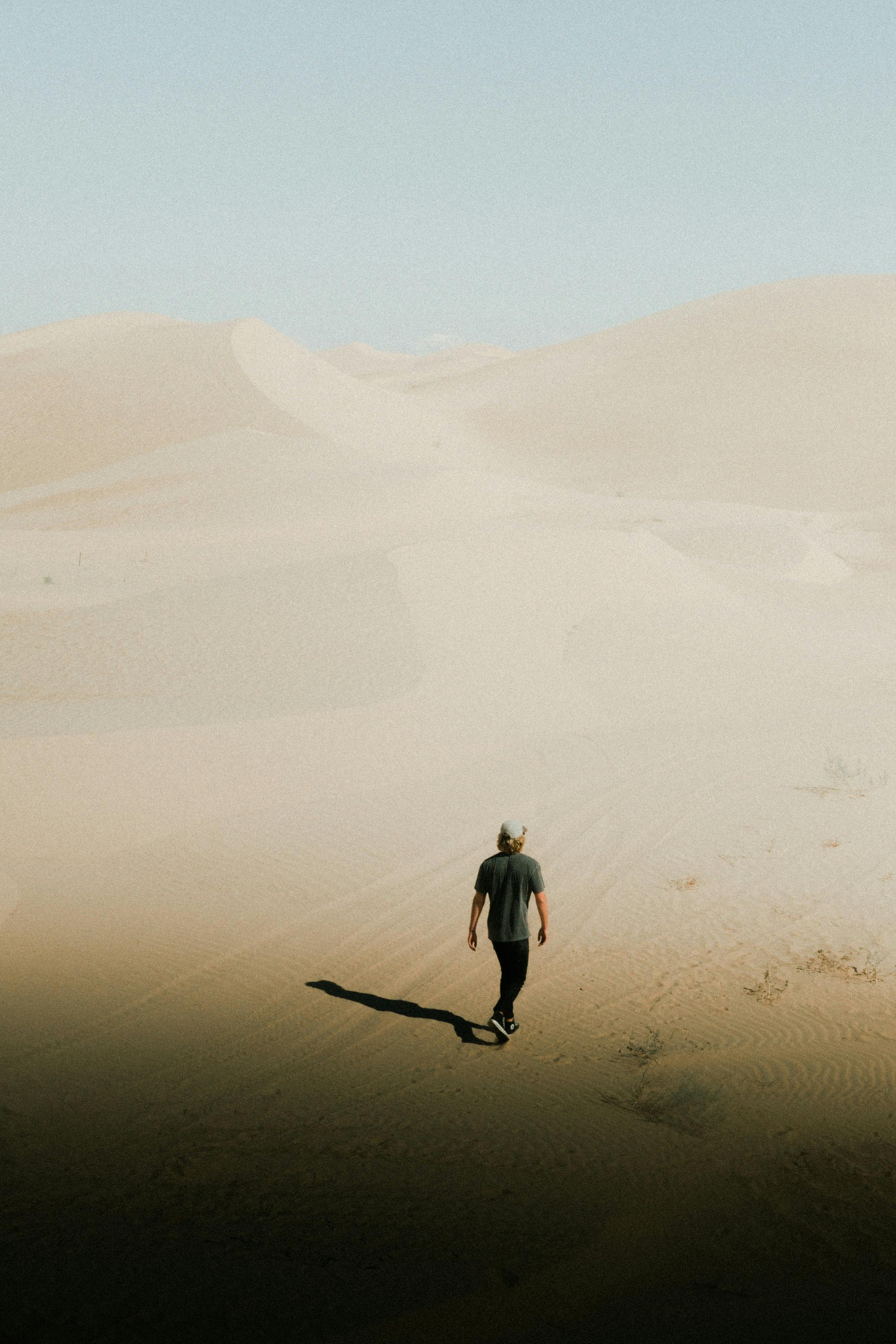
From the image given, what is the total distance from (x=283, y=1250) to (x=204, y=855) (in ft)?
19.4

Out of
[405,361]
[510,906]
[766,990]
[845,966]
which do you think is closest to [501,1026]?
[510,906]

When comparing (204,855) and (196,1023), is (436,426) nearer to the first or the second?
(204,855)

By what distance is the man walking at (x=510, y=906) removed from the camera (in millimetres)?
6383

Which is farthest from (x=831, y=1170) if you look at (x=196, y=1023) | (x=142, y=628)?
(x=142, y=628)

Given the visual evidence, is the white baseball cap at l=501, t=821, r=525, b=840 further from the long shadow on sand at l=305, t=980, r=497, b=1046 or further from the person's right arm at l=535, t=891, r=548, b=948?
the long shadow on sand at l=305, t=980, r=497, b=1046

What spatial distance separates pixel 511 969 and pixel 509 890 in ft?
1.49

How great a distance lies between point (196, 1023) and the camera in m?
6.41

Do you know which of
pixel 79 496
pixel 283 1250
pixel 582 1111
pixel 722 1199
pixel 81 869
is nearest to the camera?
pixel 283 1250

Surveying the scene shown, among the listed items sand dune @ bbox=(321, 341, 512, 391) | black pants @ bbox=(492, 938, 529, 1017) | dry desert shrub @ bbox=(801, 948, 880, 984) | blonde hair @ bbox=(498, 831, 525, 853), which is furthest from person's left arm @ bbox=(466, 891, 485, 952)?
sand dune @ bbox=(321, 341, 512, 391)

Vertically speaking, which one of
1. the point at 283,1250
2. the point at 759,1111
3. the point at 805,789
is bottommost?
the point at 805,789

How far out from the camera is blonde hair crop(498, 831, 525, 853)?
6.52 m

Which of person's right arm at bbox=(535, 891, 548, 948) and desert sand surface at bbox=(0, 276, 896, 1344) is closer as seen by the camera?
desert sand surface at bbox=(0, 276, 896, 1344)

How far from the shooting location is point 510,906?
254 inches

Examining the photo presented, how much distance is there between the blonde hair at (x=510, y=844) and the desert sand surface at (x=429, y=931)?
3.44 feet
